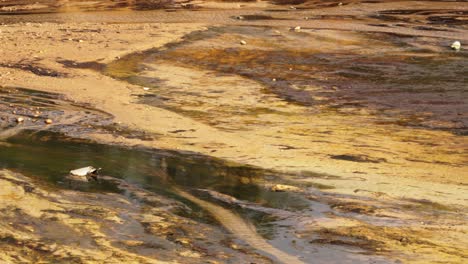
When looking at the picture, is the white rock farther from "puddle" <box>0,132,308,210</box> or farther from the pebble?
the pebble

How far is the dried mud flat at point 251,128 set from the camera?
6.38m

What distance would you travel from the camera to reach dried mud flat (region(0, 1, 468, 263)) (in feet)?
20.9

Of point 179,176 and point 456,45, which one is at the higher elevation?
point 456,45

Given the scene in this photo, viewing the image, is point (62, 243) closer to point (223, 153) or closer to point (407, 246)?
point (407, 246)

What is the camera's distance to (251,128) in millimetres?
10398

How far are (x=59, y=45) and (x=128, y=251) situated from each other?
10019 millimetres

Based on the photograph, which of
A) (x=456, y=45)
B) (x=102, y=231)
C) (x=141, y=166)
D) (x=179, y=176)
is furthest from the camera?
(x=456, y=45)

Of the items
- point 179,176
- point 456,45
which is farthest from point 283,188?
point 456,45

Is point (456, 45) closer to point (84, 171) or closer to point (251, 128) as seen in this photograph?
point (251, 128)

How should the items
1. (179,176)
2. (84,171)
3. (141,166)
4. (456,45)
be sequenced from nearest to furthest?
(84,171)
(179,176)
(141,166)
(456,45)

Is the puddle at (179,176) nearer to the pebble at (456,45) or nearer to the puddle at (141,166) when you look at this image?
the puddle at (141,166)

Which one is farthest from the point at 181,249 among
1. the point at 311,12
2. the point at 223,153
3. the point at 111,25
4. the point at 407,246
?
the point at 311,12

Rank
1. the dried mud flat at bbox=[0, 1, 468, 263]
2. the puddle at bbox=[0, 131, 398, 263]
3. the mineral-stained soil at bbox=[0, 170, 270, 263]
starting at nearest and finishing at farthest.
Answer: the mineral-stained soil at bbox=[0, 170, 270, 263]
the dried mud flat at bbox=[0, 1, 468, 263]
the puddle at bbox=[0, 131, 398, 263]

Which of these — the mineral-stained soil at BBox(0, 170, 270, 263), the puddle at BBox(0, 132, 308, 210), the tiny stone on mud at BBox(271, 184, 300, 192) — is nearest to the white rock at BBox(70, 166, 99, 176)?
the puddle at BBox(0, 132, 308, 210)
